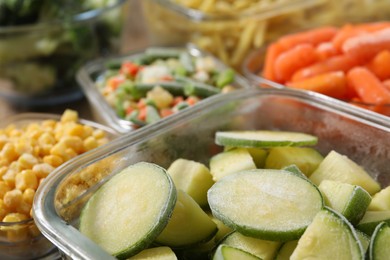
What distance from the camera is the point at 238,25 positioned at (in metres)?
1.93

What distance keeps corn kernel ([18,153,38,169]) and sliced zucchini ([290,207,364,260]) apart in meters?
0.64

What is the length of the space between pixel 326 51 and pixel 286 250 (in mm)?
923

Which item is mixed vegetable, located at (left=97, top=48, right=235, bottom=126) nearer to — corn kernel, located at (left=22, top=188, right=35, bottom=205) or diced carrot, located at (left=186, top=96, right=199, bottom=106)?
diced carrot, located at (left=186, top=96, right=199, bottom=106)

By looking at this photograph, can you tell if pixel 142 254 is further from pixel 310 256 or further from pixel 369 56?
pixel 369 56

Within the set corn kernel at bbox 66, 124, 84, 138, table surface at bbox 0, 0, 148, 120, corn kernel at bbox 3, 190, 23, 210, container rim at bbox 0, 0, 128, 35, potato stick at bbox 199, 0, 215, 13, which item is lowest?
table surface at bbox 0, 0, 148, 120

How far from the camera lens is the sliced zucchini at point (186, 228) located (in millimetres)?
965

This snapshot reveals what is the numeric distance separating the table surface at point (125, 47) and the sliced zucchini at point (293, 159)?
2.72 ft

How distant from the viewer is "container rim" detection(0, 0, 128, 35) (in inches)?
72.4

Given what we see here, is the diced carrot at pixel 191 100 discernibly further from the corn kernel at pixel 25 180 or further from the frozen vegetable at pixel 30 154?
the corn kernel at pixel 25 180

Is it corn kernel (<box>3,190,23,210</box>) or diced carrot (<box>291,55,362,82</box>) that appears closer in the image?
corn kernel (<box>3,190,23,210</box>)

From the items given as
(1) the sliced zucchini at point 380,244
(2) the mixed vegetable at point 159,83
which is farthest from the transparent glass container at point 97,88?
(1) the sliced zucchini at point 380,244

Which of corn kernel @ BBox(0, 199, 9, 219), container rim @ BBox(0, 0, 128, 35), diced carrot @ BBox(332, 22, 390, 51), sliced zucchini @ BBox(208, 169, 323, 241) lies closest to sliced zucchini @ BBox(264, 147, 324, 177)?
sliced zucchini @ BBox(208, 169, 323, 241)

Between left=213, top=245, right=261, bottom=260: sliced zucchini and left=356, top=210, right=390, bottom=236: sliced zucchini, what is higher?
left=213, top=245, right=261, bottom=260: sliced zucchini

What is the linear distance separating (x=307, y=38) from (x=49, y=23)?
2.79 feet
